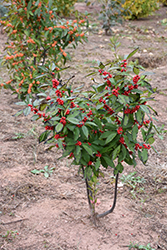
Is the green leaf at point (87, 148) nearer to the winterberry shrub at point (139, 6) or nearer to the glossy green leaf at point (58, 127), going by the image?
the glossy green leaf at point (58, 127)

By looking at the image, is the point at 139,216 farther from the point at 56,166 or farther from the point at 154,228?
the point at 56,166

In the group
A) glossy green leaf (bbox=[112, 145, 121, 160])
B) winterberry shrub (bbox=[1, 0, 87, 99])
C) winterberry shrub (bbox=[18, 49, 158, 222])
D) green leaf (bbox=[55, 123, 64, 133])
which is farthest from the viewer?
winterberry shrub (bbox=[1, 0, 87, 99])

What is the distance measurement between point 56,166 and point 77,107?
4.84 feet

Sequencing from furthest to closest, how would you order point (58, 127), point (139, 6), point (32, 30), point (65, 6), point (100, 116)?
point (139, 6), point (65, 6), point (32, 30), point (100, 116), point (58, 127)

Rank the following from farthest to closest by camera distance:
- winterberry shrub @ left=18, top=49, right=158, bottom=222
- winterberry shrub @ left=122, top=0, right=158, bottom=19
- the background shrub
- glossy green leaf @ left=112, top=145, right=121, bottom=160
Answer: winterberry shrub @ left=122, top=0, right=158, bottom=19, the background shrub, glossy green leaf @ left=112, top=145, right=121, bottom=160, winterberry shrub @ left=18, top=49, right=158, bottom=222

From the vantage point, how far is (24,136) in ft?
10.5

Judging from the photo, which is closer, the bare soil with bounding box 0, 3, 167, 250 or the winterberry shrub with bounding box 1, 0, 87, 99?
the bare soil with bounding box 0, 3, 167, 250

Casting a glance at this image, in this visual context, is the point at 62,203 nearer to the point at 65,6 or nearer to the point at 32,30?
the point at 32,30

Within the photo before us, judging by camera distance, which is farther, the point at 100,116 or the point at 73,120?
the point at 100,116

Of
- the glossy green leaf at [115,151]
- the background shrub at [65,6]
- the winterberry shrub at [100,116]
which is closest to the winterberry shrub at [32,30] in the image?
the winterberry shrub at [100,116]

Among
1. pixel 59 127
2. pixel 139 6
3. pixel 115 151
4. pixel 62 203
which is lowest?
pixel 62 203

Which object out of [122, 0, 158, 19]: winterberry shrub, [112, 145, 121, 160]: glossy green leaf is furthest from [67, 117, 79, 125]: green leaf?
[122, 0, 158, 19]: winterberry shrub

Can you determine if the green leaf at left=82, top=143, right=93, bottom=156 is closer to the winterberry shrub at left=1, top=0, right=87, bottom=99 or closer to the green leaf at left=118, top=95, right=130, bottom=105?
the green leaf at left=118, top=95, right=130, bottom=105

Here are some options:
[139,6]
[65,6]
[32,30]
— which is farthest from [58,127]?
[139,6]
